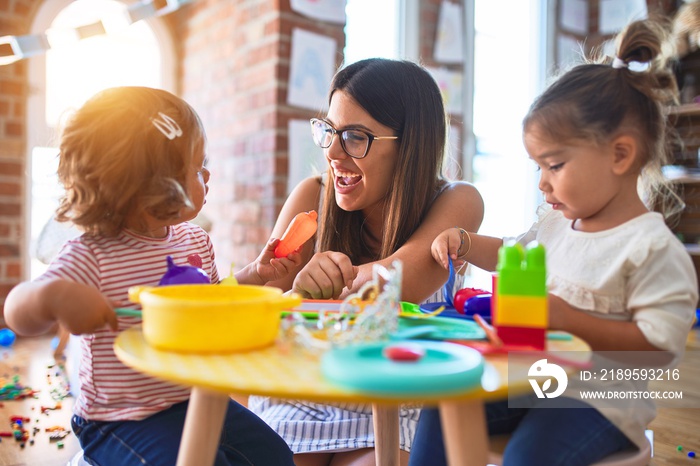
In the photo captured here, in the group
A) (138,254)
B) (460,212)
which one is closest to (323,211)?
(460,212)

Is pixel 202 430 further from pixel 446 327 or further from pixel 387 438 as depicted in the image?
pixel 387 438

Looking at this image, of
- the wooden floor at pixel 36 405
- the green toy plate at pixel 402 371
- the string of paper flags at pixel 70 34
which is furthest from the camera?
the string of paper flags at pixel 70 34

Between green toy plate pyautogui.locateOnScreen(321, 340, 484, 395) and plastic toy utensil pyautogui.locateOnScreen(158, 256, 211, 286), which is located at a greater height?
plastic toy utensil pyautogui.locateOnScreen(158, 256, 211, 286)

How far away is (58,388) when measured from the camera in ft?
6.16

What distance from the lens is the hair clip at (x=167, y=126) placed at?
2.72 feet

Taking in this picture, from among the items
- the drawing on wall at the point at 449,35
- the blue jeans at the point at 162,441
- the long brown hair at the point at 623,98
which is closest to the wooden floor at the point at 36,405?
the blue jeans at the point at 162,441

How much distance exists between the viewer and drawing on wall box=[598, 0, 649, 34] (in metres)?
3.98

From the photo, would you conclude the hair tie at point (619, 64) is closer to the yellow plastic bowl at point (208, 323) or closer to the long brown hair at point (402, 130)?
the long brown hair at point (402, 130)

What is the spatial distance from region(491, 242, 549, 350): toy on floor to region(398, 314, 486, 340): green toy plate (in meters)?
0.05

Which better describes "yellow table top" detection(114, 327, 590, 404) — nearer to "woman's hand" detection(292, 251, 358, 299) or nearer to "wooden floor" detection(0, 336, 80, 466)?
"woman's hand" detection(292, 251, 358, 299)

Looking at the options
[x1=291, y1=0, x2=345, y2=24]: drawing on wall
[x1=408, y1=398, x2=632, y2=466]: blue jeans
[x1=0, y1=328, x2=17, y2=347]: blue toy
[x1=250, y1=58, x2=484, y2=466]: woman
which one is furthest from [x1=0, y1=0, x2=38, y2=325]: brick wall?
[x1=408, y1=398, x2=632, y2=466]: blue jeans

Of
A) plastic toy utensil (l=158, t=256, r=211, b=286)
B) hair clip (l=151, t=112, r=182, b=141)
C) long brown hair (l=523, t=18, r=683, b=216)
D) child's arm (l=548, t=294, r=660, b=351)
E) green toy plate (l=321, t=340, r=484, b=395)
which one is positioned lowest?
child's arm (l=548, t=294, r=660, b=351)

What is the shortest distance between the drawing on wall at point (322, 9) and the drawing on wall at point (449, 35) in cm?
83

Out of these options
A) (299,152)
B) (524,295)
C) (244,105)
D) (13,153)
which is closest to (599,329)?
(524,295)
